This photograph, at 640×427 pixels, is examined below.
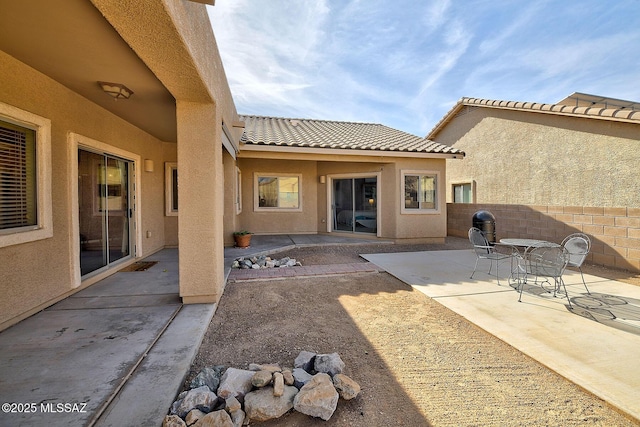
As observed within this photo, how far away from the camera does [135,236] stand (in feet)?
22.8

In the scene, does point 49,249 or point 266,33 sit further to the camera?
point 266,33

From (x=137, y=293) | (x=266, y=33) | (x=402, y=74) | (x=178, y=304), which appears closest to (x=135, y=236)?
(x=137, y=293)

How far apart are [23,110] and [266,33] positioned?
17.9ft

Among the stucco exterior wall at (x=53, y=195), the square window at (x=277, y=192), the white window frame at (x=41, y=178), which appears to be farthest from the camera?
the square window at (x=277, y=192)

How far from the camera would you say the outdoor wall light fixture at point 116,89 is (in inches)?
165

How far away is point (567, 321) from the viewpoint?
3.76 metres

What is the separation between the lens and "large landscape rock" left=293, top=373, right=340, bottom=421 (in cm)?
216

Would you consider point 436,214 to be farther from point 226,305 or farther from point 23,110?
point 23,110

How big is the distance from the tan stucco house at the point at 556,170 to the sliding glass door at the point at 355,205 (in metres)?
4.38

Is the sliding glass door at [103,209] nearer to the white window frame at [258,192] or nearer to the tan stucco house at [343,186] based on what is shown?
the tan stucco house at [343,186]

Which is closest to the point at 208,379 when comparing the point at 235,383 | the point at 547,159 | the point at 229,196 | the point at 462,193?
the point at 235,383

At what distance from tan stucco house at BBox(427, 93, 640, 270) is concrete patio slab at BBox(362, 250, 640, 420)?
2.14 metres

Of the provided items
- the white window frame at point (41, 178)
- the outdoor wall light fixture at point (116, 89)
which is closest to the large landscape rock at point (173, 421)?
the white window frame at point (41, 178)

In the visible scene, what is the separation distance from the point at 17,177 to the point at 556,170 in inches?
596
